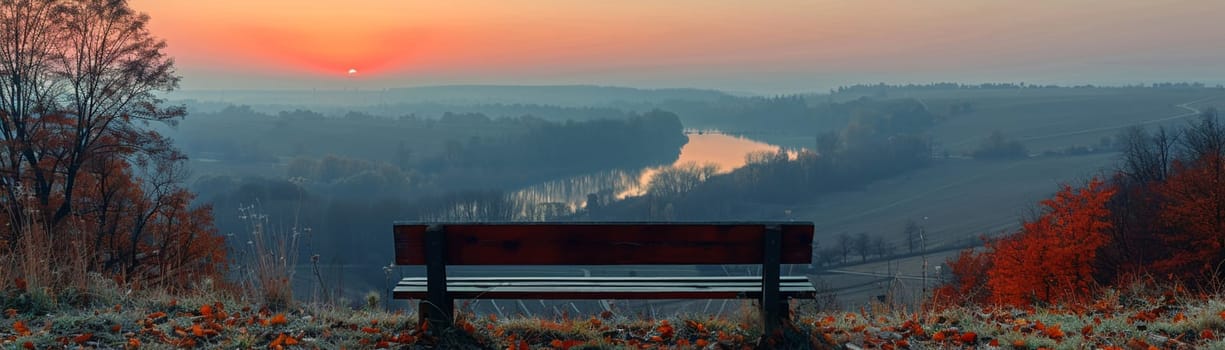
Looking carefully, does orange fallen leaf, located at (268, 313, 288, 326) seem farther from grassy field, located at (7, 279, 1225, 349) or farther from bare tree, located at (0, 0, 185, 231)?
bare tree, located at (0, 0, 185, 231)

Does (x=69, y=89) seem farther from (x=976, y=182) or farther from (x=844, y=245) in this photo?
(x=976, y=182)

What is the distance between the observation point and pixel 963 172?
88500 mm

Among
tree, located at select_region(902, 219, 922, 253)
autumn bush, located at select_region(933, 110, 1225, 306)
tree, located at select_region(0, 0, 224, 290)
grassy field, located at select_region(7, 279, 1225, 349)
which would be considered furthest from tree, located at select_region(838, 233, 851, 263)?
grassy field, located at select_region(7, 279, 1225, 349)

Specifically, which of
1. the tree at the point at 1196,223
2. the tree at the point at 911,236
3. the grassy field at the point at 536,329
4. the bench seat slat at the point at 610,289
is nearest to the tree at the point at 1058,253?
the tree at the point at 1196,223

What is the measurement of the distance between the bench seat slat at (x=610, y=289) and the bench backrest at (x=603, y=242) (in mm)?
275

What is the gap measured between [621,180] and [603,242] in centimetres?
8611

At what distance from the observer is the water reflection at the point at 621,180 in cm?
7750

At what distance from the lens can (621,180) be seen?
9050 centimetres

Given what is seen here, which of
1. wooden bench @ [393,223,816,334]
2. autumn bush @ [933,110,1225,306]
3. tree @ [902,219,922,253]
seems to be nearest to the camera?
wooden bench @ [393,223,816,334]

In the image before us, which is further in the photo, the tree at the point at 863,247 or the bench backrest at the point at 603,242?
the tree at the point at 863,247

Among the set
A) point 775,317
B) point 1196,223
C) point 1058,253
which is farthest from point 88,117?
point 1196,223

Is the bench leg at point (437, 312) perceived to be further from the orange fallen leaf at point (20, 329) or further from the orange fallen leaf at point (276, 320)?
the orange fallen leaf at point (20, 329)

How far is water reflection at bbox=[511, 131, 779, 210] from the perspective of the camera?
77.5 metres

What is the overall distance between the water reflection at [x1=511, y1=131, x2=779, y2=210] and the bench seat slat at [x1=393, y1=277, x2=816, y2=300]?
60149 mm
